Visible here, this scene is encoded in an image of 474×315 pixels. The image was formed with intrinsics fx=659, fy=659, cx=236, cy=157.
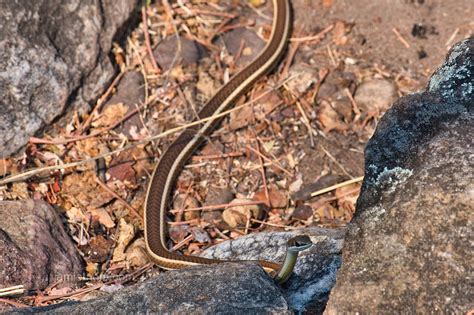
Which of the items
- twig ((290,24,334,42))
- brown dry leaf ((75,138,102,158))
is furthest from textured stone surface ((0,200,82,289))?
twig ((290,24,334,42))

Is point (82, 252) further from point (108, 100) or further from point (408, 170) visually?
point (408, 170)

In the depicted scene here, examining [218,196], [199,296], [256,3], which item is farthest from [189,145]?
[199,296]

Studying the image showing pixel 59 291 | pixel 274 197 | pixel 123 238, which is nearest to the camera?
pixel 59 291

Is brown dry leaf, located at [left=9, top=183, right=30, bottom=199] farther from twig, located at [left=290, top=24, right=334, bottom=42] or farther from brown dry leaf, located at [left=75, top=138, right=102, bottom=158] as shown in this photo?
twig, located at [left=290, top=24, right=334, bottom=42]

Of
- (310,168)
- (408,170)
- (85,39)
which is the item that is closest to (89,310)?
(408,170)

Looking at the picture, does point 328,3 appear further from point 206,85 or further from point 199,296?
point 199,296
